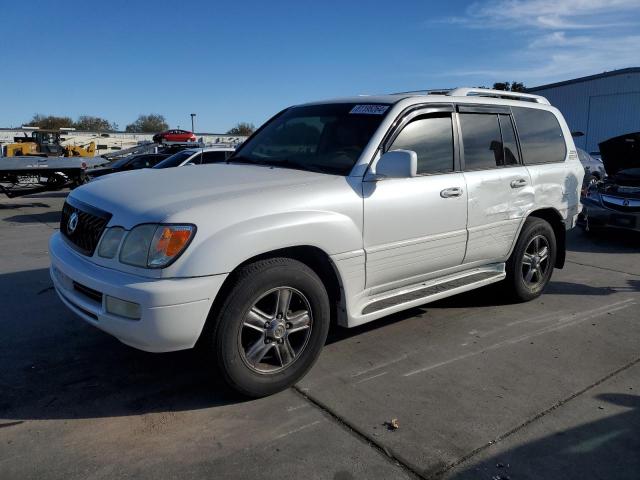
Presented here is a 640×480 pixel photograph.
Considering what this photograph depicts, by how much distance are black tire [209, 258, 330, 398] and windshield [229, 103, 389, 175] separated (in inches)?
34.7

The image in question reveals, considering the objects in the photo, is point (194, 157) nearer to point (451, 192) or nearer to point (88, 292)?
point (451, 192)

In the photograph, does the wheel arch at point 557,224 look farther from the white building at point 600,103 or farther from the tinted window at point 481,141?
the white building at point 600,103

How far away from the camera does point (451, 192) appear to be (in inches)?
163

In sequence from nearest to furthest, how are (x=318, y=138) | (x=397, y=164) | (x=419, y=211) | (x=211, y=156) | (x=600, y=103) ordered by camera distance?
(x=397, y=164) < (x=419, y=211) < (x=318, y=138) < (x=211, y=156) < (x=600, y=103)

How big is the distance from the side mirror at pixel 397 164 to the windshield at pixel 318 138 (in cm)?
23

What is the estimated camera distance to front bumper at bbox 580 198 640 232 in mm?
8406

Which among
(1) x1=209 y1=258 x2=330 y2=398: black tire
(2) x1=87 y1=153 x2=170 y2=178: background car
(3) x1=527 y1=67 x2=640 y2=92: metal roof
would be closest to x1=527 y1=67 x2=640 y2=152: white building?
(3) x1=527 y1=67 x2=640 y2=92: metal roof

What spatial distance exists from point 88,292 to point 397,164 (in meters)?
2.08

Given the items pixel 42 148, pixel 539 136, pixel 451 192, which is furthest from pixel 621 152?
pixel 42 148

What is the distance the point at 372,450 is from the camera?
2.82m

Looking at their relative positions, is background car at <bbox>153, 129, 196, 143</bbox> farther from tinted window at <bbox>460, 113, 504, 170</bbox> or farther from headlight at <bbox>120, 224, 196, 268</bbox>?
headlight at <bbox>120, 224, 196, 268</bbox>

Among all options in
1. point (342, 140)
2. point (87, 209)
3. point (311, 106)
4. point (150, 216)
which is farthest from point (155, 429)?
point (311, 106)

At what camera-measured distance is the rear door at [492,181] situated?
4.41m

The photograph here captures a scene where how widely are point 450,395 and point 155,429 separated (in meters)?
1.80
